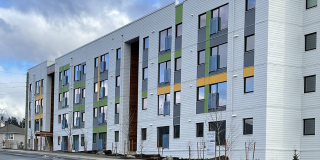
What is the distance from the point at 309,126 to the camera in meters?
31.7

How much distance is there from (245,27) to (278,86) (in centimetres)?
500

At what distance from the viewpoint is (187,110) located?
39031 mm

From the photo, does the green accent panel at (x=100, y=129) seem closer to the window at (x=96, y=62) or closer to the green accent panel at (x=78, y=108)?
the green accent panel at (x=78, y=108)

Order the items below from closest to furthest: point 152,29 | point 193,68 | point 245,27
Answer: point 245,27 → point 193,68 → point 152,29

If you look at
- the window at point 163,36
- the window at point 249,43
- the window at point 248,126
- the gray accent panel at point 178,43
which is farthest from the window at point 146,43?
the window at point 248,126

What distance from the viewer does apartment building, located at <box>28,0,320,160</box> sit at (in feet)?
104

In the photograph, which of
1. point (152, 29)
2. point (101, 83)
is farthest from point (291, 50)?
point (101, 83)

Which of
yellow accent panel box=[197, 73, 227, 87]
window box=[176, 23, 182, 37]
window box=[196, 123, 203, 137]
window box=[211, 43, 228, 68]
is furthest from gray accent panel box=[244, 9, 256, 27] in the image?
window box=[196, 123, 203, 137]

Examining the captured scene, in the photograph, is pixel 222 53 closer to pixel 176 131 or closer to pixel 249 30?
pixel 249 30

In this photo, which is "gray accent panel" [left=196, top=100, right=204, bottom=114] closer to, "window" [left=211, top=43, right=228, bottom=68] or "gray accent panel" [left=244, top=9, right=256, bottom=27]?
"window" [left=211, top=43, right=228, bottom=68]

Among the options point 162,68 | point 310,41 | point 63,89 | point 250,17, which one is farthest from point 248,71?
point 63,89

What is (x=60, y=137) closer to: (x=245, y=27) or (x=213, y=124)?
(x=213, y=124)

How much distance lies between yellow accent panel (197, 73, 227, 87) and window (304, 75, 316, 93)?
5895 millimetres

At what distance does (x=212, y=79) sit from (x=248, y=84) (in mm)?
3995
